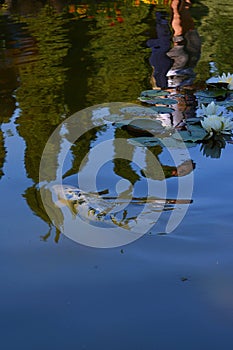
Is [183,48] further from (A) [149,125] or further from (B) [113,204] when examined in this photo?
(B) [113,204]

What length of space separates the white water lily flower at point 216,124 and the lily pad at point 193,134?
0.03 m

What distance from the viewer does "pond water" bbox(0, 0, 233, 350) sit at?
3.89 feet

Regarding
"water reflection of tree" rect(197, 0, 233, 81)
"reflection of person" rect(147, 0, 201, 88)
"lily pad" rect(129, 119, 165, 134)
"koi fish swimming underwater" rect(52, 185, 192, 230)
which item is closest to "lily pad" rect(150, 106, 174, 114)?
"lily pad" rect(129, 119, 165, 134)

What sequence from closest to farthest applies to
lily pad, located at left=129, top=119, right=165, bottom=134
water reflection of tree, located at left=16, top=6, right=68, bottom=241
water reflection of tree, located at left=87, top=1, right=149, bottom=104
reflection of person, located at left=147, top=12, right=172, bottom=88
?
water reflection of tree, located at left=16, top=6, right=68, bottom=241, lily pad, located at left=129, top=119, right=165, bottom=134, water reflection of tree, located at left=87, top=1, right=149, bottom=104, reflection of person, located at left=147, top=12, right=172, bottom=88

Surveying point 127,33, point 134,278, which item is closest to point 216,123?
point 134,278

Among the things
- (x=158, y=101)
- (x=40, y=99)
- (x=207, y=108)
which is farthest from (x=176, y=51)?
(x=207, y=108)

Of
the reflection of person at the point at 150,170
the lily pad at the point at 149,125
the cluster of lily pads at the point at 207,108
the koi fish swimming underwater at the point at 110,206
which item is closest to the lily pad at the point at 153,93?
the cluster of lily pads at the point at 207,108

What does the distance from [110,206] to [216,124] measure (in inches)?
33.9

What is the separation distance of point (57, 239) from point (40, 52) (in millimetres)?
2953

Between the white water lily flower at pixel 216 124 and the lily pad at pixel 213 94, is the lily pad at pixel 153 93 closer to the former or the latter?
the lily pad at pixel 213 94

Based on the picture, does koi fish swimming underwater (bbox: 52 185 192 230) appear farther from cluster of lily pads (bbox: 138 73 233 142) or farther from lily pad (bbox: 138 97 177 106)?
lily pad (bbox: 138 97 177 106)

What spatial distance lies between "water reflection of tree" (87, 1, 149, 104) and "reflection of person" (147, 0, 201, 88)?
10cm

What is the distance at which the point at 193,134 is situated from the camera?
96.0 inches

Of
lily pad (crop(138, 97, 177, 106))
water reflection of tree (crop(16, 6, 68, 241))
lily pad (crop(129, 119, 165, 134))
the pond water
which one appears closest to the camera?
the pond water
